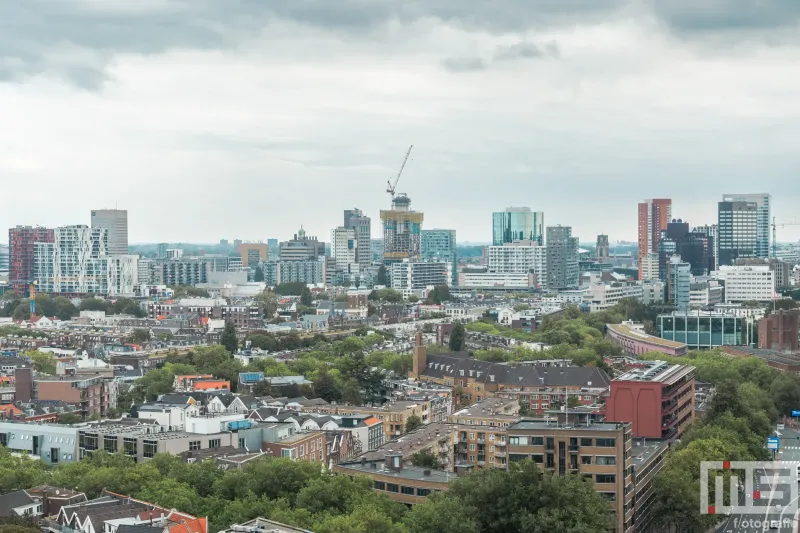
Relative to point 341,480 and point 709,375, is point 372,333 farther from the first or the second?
point 341,480

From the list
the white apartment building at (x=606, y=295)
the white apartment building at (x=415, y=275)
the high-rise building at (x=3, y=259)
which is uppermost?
the high-rise building at (x=3, y=259)

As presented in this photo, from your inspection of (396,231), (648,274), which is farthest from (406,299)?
(396,231)

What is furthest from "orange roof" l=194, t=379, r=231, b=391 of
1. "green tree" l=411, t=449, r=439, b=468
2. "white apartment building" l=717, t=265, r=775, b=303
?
"white apartment building" l=717, t=265, r=775, b=303

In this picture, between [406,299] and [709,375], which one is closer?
[709,375]

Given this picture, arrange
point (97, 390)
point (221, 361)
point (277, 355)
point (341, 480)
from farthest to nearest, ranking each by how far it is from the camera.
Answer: point (277, 355) < point (221, 361) < point (97, 390) < point (341, 480)

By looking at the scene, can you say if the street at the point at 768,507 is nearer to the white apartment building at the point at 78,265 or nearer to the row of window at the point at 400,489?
the row of window at the point at 400,489

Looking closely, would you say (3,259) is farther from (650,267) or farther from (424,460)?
(424,460)

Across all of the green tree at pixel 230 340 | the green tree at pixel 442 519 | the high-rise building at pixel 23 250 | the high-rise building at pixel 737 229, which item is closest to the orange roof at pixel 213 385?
the green tree at pixel 230 340
